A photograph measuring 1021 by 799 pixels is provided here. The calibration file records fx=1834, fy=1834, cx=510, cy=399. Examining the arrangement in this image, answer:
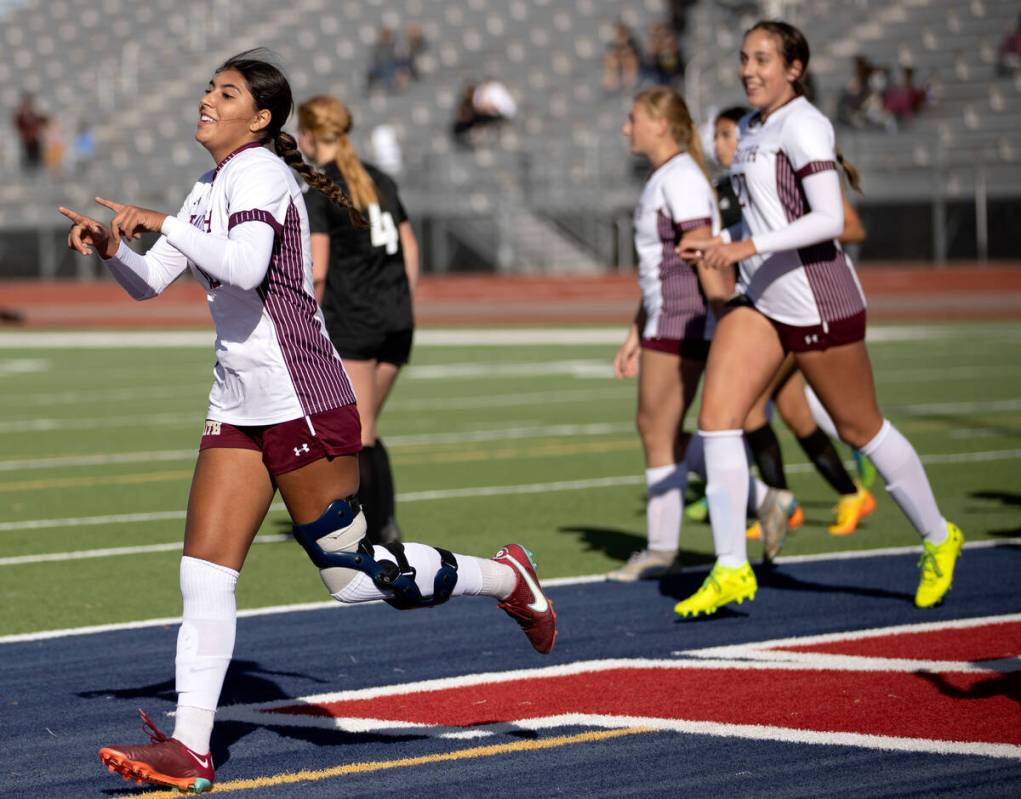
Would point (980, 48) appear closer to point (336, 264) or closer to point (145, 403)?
point (145, 403)

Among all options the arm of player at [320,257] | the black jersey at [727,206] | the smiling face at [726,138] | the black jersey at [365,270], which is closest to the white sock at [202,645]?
the arm of player at [320,257]

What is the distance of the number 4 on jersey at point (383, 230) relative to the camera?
352 inches

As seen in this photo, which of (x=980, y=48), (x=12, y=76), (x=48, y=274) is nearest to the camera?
(x=980, y=48)

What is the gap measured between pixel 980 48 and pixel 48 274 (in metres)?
19.4

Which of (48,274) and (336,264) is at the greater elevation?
(336,264)

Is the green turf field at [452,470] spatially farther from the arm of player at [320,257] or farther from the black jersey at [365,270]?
the arm of player at [320,257]

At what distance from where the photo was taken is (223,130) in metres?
5.13

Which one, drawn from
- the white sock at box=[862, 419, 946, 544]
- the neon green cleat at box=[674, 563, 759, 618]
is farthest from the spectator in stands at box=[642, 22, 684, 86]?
the neon green cleat at box=[674, 563, 759, 618]

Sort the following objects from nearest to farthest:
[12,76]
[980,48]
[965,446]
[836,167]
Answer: [836,167]
[965,446]
[980,48]
[12,76]

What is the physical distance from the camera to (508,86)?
3816 cm

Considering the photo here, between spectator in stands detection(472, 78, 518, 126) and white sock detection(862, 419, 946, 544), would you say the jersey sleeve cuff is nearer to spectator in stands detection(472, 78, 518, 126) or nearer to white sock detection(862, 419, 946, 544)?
white sock detection(862, 419, 946, 544)

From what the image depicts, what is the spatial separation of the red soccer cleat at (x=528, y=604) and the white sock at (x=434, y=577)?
34 mm

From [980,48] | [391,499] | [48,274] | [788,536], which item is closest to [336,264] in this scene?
[391,499]

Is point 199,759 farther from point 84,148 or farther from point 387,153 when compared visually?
point 84,148
